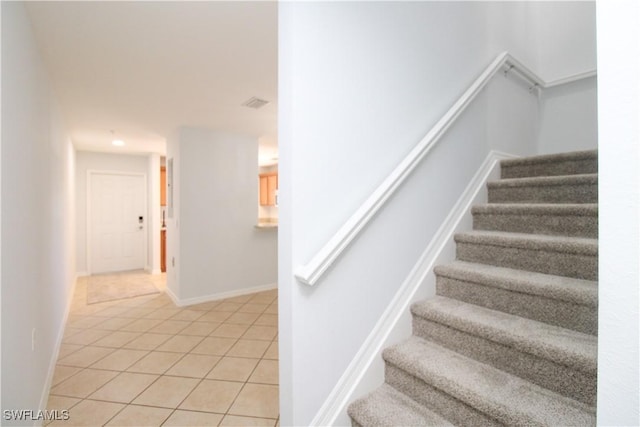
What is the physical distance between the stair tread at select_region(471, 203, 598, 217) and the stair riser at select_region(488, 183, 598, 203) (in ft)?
0.58

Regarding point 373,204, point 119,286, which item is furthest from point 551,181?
point 119,286

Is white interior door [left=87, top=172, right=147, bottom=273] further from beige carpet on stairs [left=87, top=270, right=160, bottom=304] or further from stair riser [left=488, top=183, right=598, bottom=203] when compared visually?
stair riser [left=488, top=183, right=598, bottom=203]

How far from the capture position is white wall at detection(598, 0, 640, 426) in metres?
0.55

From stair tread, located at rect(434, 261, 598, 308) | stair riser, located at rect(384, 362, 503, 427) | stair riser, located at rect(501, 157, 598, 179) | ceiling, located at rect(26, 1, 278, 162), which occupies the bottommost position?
stair riser, located at rect(384, 362, 503, 427)

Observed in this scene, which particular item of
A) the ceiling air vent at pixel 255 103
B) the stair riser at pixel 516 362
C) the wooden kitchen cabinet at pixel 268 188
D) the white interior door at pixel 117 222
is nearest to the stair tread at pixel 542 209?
the stair riser at pixel 516 362

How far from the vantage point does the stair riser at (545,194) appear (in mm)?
1761

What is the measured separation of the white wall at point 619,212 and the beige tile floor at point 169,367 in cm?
165

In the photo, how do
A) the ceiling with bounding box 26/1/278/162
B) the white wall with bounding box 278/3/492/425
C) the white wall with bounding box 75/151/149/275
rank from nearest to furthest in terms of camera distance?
the white wall with bounding box 278/3/492/425 → the ceiling with bounding box 26/1/278/162 → the white wall with bounding box 75/151/149/275

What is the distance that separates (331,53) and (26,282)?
1963mm

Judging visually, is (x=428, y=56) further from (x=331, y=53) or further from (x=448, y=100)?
(x=331, y=53)

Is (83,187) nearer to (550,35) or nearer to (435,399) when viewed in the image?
(435,399)

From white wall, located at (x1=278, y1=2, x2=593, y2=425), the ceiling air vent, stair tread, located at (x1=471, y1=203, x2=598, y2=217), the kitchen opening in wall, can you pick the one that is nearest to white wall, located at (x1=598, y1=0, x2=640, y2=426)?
white wall, located at (x1=278, y1=2, x2=593, y2=425)

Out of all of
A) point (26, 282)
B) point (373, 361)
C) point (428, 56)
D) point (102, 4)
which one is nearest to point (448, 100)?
point (428, 56)

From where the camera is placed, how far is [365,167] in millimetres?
1512
